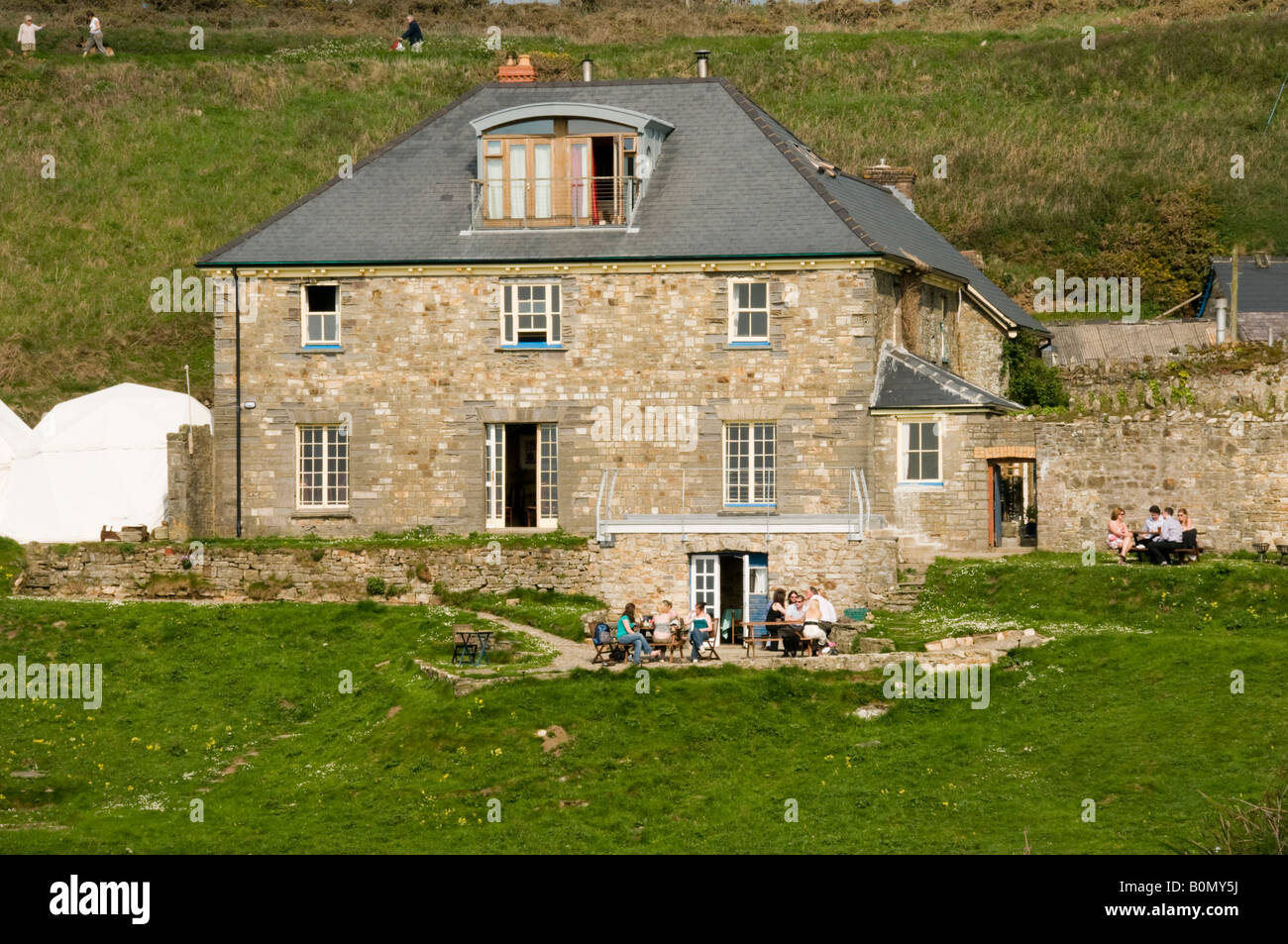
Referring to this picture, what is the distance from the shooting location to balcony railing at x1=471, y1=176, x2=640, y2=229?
43.9 metres

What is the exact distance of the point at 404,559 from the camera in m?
39.8

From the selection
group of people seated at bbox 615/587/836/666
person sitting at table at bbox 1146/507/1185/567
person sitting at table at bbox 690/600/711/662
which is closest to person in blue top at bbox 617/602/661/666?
group of people seated at bbox 615/587/836/666

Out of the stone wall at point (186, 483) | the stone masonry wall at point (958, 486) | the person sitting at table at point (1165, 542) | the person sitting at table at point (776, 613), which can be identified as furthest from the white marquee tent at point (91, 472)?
the person sitting at table at point (1165, 542)

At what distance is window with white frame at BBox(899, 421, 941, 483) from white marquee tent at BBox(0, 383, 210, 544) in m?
17.0

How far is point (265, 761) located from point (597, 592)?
9626 mm

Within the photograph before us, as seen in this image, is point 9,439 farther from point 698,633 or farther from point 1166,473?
point 1166,473

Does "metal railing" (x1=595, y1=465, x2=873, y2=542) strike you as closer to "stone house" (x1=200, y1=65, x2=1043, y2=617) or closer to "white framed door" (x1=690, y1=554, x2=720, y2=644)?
"stone house" (x1=200, y1=65, x2=1043, y2=617)

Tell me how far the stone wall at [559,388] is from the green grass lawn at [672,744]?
249 inches

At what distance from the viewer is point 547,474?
4341 centimetres

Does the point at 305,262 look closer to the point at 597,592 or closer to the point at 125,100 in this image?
the point at 597,592

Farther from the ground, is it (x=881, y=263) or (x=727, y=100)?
(x=727, y=100)

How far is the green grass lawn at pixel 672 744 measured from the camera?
26.2 meters

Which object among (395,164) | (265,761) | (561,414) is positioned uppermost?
(395,164)
